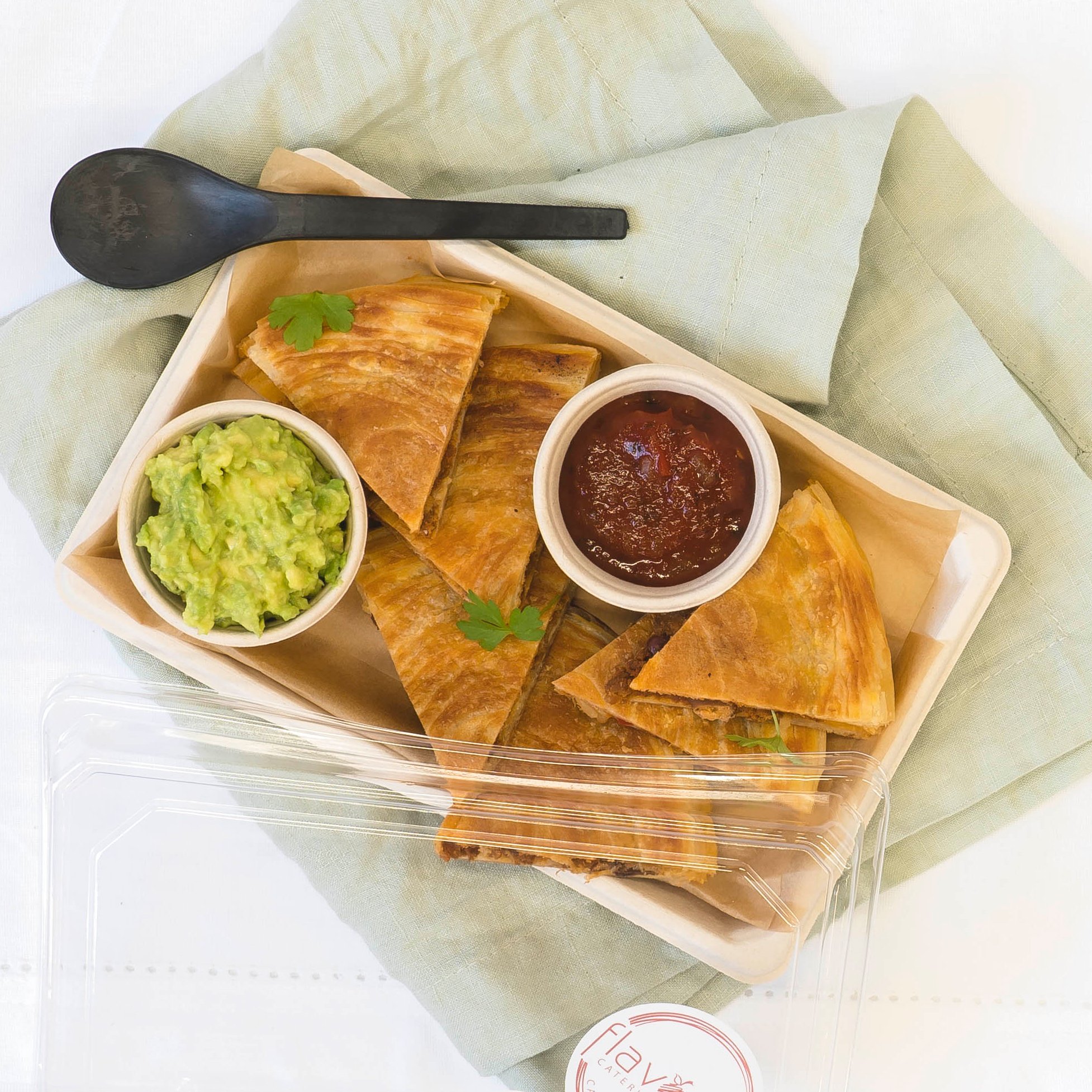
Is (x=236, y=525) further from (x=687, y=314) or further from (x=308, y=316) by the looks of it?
(x=687, y=314)

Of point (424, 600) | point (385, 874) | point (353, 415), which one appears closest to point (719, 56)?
point (353, 415)

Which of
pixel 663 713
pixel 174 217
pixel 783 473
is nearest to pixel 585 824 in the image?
pixel 663 713

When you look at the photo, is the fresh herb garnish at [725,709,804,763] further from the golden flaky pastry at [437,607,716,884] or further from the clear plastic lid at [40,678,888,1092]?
the golden flaky pastry at [437,607,716,884]

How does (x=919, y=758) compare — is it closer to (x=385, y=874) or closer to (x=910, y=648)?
(x=910, y=648)

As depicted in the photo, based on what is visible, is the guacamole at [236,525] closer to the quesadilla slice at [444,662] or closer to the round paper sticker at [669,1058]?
the quesadilla slice at [444,662]

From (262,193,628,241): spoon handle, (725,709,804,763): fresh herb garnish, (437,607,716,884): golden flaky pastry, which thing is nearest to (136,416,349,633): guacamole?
(262,193,628,241): spoon handle

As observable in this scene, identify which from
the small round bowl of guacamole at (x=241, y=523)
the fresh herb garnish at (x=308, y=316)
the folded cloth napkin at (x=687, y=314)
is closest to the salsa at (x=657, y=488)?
the folded cloth napkin at (x=687, y=314)
